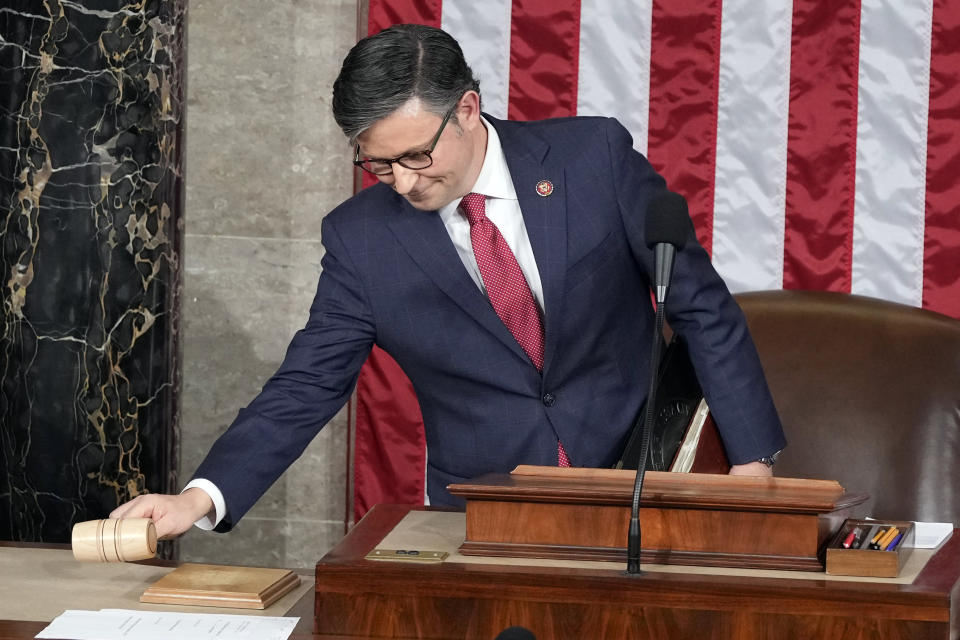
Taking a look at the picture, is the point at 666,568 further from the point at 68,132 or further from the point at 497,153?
the point at 68,132

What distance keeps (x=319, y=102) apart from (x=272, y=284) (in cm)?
55

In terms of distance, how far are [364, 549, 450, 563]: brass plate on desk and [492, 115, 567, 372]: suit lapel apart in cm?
64

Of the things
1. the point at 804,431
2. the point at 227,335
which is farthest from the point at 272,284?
the point at 804,431

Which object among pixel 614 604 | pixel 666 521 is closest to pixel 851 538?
pixel 666 521

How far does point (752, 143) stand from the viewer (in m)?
3.49

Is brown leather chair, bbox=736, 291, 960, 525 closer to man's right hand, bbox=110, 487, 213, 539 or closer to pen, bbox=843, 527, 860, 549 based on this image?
pen, bbox=843, 527, 860, 549

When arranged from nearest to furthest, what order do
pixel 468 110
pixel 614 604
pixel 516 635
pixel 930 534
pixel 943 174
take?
pixel 516 635, pixel 614 604, pixel 930 534, pixel 468 110, pixel 943 174

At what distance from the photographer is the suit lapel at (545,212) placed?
221cm

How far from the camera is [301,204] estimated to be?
145 inches

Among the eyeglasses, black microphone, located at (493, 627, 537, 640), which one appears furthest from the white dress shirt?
black microphone, located at (493, 627, 537, 640)

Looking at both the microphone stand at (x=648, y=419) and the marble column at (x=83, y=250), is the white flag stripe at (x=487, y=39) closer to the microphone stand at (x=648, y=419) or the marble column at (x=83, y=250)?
the marble column at (x=83, y=250)

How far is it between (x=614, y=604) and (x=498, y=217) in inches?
36.6

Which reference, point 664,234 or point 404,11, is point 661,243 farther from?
point 404,11

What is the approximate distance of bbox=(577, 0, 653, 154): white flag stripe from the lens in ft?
11.5
